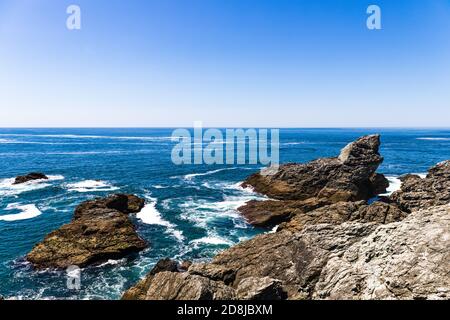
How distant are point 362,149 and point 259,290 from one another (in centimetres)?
4717

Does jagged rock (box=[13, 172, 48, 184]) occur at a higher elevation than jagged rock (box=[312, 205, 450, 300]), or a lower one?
lower

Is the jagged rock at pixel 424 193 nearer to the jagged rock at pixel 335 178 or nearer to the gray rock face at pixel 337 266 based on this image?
the jagged rock at pixel 335 178

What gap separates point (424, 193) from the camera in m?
41.4

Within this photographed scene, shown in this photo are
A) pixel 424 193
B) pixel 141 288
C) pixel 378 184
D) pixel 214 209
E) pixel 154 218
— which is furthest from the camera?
pixel 378 184

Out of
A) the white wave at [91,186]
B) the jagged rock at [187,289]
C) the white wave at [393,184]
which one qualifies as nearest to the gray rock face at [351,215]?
the jagged rock at [187,289]

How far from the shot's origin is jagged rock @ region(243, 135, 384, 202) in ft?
173

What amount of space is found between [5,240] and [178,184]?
113ft

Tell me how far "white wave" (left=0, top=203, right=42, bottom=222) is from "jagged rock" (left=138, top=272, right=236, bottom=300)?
35.4 metres

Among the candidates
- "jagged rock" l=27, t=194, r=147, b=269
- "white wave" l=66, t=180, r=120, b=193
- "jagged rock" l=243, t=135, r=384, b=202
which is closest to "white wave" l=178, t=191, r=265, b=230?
"jagged rock" l=243, t=135, r=384, b=202

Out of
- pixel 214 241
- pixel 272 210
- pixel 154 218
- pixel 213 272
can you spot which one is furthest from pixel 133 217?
pixel 213 272

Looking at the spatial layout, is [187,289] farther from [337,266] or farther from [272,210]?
[272,210]

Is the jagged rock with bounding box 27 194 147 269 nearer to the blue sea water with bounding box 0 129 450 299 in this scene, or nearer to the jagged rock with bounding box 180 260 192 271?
the blue sea water with bounding box 0 129 450 299
